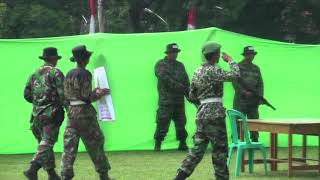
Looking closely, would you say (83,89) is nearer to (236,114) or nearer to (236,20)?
(236,114)

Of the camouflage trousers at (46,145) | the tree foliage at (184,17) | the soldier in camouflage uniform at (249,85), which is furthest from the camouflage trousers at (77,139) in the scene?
the tree foliage at (184,17)

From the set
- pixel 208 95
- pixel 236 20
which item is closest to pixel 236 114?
pixel 208 95

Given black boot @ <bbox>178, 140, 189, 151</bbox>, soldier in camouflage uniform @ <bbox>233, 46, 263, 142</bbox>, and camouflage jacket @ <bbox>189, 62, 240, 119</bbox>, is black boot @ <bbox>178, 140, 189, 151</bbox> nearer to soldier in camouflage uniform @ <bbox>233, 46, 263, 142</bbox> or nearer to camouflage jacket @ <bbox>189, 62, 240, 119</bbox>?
soldier in camouflage uniform @ <bbox>233, 46, 263, 142</bbox>

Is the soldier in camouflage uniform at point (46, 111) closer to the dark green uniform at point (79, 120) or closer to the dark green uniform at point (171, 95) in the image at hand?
the dark green uniform at point (79, 120)

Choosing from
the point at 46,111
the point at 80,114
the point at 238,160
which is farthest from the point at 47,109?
the point at 238,160

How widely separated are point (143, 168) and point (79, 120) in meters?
2.57

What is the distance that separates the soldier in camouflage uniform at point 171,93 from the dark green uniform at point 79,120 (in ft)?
13.8

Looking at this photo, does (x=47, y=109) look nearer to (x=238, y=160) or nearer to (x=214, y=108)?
(x=214, y=108)

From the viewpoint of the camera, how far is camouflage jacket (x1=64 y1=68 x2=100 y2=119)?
863cm

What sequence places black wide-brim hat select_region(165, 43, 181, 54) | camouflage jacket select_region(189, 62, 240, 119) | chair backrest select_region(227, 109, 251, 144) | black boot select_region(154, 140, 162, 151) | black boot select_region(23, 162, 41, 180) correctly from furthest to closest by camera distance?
black boot select_region(154, 140, 162, 151) → black wide-brim hat select_region(165, 43, 181, 54) → chair backrest select_region(227, 109, 251, 144) → black boot select_region(23, 162, 41, 180) → camouflage jacket select_region(189, 62, 240, 119)

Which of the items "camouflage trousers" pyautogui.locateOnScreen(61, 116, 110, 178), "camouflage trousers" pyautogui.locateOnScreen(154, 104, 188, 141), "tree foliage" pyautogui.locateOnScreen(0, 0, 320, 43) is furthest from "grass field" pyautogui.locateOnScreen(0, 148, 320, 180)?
"tree foliage" pyautogui.locateOnScreen(0, 0, 320, 43)

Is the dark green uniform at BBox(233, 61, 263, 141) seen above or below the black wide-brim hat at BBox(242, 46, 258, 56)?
below

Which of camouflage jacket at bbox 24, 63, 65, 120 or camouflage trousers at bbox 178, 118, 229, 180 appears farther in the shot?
camouflage jacket at bbox 24, 63, 65, 120

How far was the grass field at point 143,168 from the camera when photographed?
1004cm
